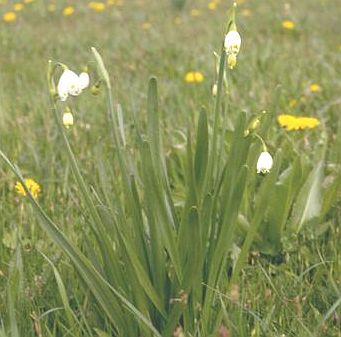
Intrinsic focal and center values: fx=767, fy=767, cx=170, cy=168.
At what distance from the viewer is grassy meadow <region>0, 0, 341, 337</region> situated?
4.89 feet

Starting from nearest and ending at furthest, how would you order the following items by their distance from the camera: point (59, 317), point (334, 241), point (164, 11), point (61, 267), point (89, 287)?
point (89, 287)
point (59, 317)
point (61, 267)
point (334, 241)
point (164, 11)

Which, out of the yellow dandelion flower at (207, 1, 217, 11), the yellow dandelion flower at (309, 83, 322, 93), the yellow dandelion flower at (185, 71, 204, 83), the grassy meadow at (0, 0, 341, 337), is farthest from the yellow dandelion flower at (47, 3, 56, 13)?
the yellow dandelion flower at (309, 83, 322, 93)

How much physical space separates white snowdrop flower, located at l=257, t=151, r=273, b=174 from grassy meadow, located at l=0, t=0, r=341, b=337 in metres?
0.03

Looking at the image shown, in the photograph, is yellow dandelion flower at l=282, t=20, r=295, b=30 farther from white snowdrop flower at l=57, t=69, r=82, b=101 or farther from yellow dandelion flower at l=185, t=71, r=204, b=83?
white snowdrop flower at l=57, t=69, r=82, b=101

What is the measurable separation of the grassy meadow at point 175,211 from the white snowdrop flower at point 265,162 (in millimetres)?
25

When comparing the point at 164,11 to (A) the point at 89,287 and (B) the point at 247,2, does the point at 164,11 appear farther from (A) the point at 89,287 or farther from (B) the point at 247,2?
(A) the point at 89,287

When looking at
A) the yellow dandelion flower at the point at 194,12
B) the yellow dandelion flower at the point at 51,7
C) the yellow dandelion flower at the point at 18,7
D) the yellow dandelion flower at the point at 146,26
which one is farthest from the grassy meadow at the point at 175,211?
the yellow dandelion flower at the point at 51,7

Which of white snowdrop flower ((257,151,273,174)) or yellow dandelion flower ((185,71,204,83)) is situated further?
yellow dandelion flower ((185,71,204,83))

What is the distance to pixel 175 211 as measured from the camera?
1.64 meters

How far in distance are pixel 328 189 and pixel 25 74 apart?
253cm

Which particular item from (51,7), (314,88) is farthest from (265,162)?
(51,7)

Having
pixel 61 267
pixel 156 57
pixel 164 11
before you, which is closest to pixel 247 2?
pixel 164 11

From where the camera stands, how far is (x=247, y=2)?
6.80m

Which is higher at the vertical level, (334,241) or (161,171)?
(161,171)
